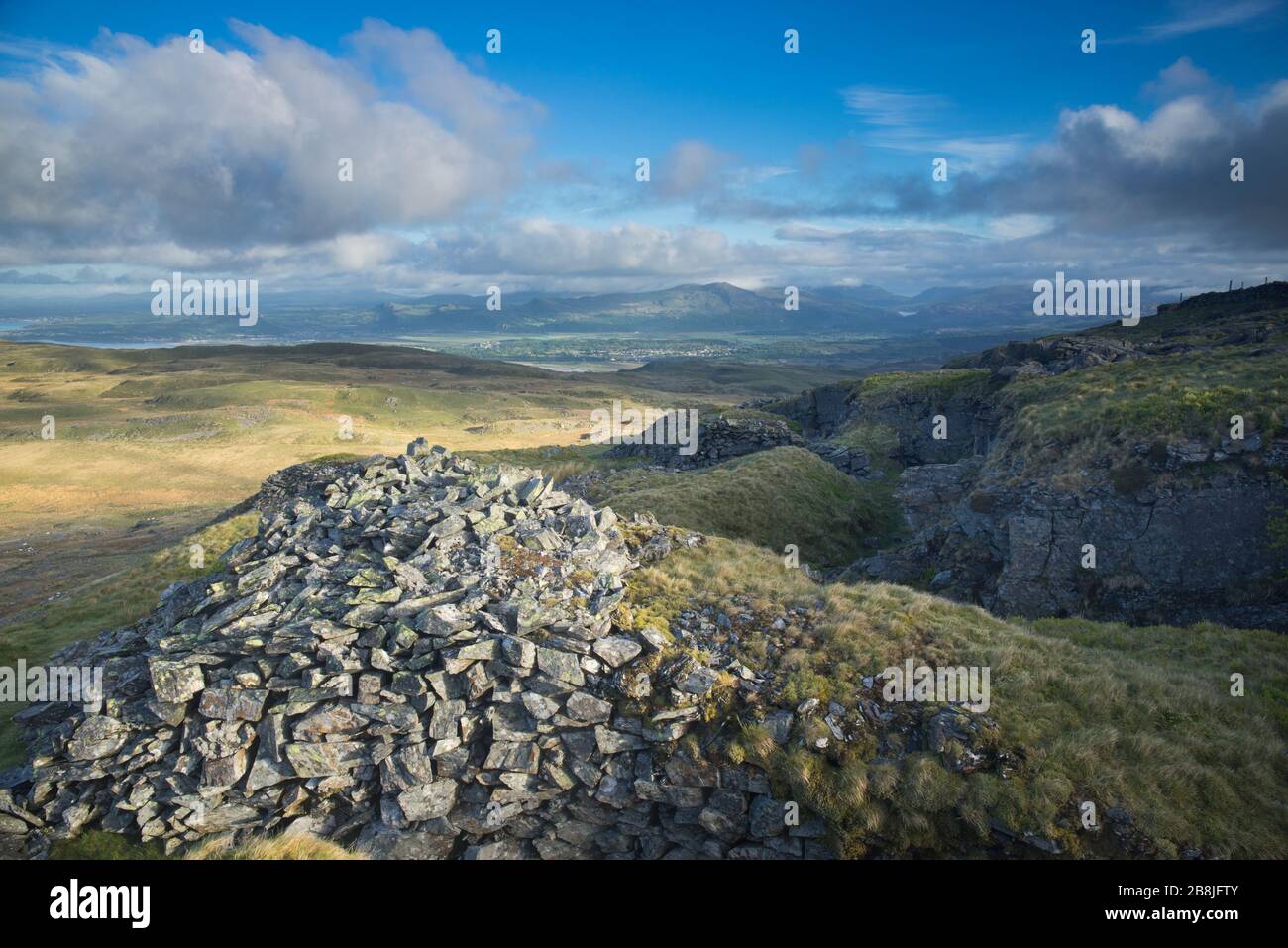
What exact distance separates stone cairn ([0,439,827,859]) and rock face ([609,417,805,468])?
98.7 ft

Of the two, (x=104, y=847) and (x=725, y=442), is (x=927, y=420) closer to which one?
(x=725, y=442)

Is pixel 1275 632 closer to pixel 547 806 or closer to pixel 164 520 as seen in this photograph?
pixel 547 806

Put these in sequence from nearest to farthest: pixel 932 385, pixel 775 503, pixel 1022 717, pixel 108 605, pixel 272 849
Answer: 1. pixel 272 849
2. pixel 1022 717
3. pixel 108 605
4. pixel 775 503
5. pixel 932 385

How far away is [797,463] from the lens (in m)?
37.2

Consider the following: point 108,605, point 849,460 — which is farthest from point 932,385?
point 108,605

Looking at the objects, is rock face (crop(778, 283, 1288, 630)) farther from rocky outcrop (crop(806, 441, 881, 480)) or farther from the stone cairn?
the stone cairn

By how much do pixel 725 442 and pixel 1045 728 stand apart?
33651mm

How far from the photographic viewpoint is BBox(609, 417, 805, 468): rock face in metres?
44.2

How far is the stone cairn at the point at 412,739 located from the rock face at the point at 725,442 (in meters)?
30.1

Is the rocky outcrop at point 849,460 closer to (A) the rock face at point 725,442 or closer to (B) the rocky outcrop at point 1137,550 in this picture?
(A) the rock face at point 725,442

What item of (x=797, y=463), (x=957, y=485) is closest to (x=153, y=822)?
(x=797, y=463)
